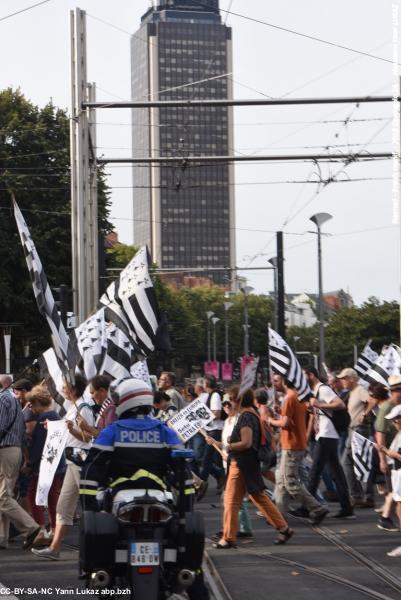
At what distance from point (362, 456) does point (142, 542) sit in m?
8.43

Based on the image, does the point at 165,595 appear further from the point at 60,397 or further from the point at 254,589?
the point at 60,397

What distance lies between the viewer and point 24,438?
518 inches

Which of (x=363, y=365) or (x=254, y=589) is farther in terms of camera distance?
(x=363, y=365)

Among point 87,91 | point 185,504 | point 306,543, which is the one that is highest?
point 87,91

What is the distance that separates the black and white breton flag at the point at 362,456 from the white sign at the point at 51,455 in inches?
192

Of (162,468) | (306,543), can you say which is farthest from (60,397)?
(162,468)

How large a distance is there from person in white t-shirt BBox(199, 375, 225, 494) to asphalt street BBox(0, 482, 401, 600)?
501 centimetres

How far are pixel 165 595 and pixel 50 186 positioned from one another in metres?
41.3

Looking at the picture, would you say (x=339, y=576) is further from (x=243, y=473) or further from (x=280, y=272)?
(x=280, y=272)

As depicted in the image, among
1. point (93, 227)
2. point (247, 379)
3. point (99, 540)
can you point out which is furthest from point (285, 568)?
point (93, 227)

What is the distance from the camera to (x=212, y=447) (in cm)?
1938

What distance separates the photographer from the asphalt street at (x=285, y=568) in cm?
969

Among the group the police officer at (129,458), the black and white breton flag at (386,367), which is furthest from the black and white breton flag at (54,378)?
the black and white breton flag at (386,367)

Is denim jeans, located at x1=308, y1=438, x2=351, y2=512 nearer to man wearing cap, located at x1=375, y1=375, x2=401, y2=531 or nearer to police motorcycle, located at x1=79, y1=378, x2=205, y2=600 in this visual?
man wearing cap, located at x1=375, y1=375, x2=401, y2=531
